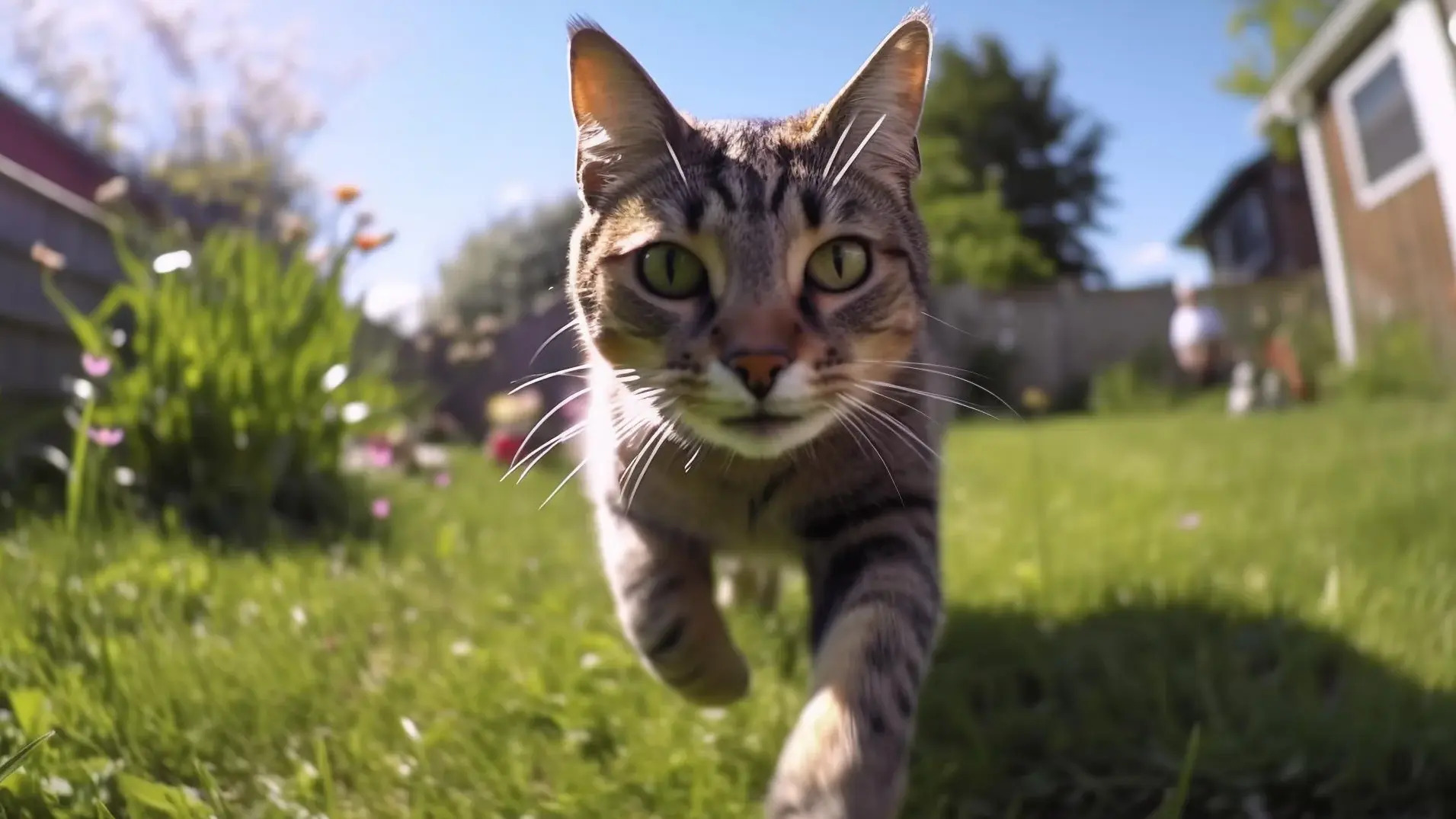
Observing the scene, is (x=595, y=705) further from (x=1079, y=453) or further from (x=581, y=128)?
(x=1079, y=453)

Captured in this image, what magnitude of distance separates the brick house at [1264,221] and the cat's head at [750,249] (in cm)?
1751

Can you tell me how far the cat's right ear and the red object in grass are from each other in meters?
3.64

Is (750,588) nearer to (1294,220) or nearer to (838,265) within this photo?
(838,265)

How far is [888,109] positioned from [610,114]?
434mm

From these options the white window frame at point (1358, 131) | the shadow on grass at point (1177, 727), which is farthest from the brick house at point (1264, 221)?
the shadow on grass at point (1177, 727)

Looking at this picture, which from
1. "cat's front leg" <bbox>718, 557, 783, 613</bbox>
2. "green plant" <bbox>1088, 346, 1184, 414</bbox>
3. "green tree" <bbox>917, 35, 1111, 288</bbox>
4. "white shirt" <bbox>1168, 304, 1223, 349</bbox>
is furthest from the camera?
"green tree" <bbox>917, 35, 1111, 288</bbox>

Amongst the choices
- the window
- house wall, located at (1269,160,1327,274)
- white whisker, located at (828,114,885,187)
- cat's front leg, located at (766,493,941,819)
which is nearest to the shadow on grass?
cat's front leg, located at (766,493,941,819)

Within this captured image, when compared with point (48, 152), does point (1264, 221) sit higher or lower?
higher

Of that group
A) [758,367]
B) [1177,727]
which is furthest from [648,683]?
[1177,727]

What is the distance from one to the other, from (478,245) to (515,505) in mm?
1489

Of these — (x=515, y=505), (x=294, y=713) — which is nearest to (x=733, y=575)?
(x=294, y=713)

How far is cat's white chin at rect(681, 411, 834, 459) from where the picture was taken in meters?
1.15

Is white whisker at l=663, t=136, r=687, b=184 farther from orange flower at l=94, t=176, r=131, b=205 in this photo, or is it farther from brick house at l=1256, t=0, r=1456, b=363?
brick house at l=1256, t=0, r=1456, b=363

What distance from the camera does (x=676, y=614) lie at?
1.33 m
